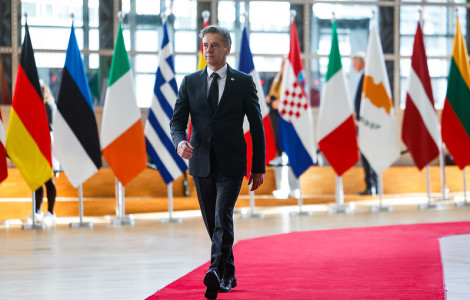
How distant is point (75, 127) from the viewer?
9344 millimetres

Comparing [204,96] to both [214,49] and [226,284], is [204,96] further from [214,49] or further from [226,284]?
[226,284]

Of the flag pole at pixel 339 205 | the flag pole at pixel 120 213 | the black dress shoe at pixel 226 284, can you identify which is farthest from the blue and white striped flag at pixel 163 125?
the black dress shoe at pixel 226 284

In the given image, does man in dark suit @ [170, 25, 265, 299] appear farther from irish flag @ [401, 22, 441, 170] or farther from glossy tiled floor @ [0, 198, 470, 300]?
irish flag @ [401, 22, 441, 170]

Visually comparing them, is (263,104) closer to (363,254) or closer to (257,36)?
(363,254)

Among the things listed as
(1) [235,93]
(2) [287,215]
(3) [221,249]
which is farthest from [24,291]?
(2) [287,215]

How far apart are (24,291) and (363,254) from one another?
2.80 meters

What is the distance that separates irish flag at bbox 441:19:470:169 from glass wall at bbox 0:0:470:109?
8.68 ft

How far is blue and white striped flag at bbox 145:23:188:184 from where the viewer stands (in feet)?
32.4

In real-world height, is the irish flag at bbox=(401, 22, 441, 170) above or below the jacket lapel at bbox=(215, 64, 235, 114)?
below

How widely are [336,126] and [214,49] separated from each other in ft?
20.2

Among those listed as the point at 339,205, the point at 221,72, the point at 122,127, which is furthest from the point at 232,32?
the point at 221,72

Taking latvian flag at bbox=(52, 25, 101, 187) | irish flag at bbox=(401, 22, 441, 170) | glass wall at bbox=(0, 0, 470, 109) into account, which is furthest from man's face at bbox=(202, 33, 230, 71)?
glass wall at bbox=(0, 0, 470, 109)

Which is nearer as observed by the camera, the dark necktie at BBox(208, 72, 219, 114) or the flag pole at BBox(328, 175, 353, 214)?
the dark necktie at BBox(208, 72, 219, 114)

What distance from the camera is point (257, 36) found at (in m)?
14.6
